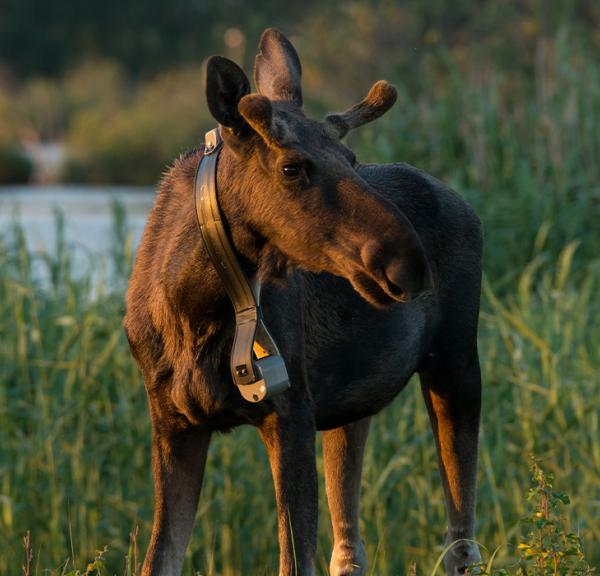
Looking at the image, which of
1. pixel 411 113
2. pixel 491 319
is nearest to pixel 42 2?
pixel 411 113

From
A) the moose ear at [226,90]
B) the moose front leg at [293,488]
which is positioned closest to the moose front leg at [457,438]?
the moose front leg at [293,488]

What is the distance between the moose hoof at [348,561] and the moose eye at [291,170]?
1.82 meters

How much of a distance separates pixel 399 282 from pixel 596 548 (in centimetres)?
328

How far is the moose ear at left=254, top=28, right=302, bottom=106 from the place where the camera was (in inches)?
162

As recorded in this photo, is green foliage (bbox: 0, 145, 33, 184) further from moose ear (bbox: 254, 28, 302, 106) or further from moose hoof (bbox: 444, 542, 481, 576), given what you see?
moose ear (bbox: 254, 28, 302, 106)

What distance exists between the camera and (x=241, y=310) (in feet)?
12.7

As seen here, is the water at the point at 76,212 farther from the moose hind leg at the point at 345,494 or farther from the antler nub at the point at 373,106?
the antler nub at the point at 373,106

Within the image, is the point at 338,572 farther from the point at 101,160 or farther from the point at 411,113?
the point at 101,160

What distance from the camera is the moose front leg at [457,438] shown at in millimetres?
4836

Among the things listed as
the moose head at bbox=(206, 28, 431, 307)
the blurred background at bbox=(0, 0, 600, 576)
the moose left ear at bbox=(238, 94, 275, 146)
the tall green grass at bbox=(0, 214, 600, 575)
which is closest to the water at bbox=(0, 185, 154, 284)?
the blurred background at bbox=(0, 0, 600, 576)

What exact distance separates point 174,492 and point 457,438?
1238mm

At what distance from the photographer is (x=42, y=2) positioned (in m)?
54.3

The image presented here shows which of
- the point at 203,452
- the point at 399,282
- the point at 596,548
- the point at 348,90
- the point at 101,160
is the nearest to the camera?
the point at 399,282

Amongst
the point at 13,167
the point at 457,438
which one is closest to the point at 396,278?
the point at 457,438
